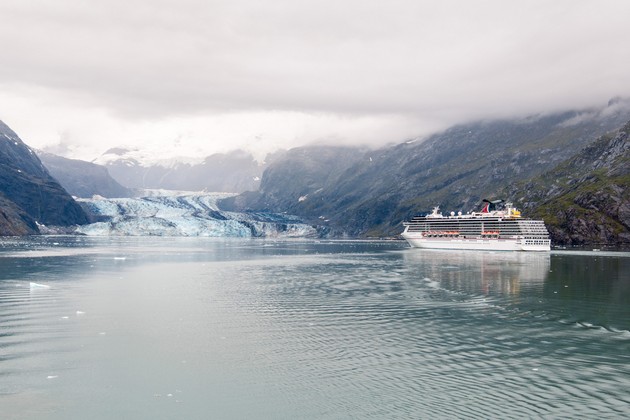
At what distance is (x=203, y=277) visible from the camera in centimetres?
7956

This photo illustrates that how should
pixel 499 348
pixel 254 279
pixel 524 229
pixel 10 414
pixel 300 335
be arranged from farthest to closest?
pixel 524 229 → pixel 254 279 → pixel 300 335 → pixel 499 348 → pixel 10 414

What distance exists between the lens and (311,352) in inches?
1345

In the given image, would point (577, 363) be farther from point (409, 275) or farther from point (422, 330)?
point (409, 275)

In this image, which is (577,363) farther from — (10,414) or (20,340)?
(20,340)

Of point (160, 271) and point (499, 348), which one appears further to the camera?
point (160, 271)

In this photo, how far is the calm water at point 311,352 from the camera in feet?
82.3

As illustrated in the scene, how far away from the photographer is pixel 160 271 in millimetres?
89688

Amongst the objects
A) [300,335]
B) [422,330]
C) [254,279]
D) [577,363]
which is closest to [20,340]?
[300,335]

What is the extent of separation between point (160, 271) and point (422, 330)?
5819 centimetres

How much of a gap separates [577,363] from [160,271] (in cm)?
6951

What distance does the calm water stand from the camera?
25.1m

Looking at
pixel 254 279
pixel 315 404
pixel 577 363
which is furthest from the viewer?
pixel 254 279

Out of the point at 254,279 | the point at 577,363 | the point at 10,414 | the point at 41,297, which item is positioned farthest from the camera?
the point at 254,279

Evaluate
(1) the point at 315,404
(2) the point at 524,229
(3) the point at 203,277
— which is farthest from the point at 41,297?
(2) the point at 524,229
